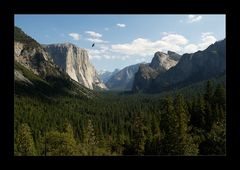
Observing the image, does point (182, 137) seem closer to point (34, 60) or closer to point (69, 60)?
point (34, 60)

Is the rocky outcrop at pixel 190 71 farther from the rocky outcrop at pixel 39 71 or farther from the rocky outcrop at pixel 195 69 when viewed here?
the rocky outcrop at pixel 39 71

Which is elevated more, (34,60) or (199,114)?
(34,60)

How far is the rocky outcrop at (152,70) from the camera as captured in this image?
6260 inches

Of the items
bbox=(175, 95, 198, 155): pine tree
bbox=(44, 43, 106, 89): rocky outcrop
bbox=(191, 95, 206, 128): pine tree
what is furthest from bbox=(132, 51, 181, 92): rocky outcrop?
bbox=(175, 95, 198, 155): pine tree

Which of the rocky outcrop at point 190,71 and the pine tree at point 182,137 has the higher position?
the rocky outcrop at point 190,71

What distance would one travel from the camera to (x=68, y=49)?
188250 millimetres

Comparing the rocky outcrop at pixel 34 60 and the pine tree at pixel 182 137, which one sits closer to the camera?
the pine tree at pixel 182 137

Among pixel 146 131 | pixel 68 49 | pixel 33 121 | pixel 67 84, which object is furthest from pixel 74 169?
pixel 68 49

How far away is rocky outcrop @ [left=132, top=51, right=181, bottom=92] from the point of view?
159000 mm

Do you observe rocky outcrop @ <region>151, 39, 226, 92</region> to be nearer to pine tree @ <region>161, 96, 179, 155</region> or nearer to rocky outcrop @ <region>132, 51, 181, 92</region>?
rocky outcrop @ <region>132, 51, 181, 92</region>

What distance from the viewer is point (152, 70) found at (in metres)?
169

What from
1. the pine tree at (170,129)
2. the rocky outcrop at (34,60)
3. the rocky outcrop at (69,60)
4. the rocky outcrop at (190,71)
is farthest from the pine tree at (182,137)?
the rocky outcrop at (69,60)

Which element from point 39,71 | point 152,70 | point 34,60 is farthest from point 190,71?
point 34,60
